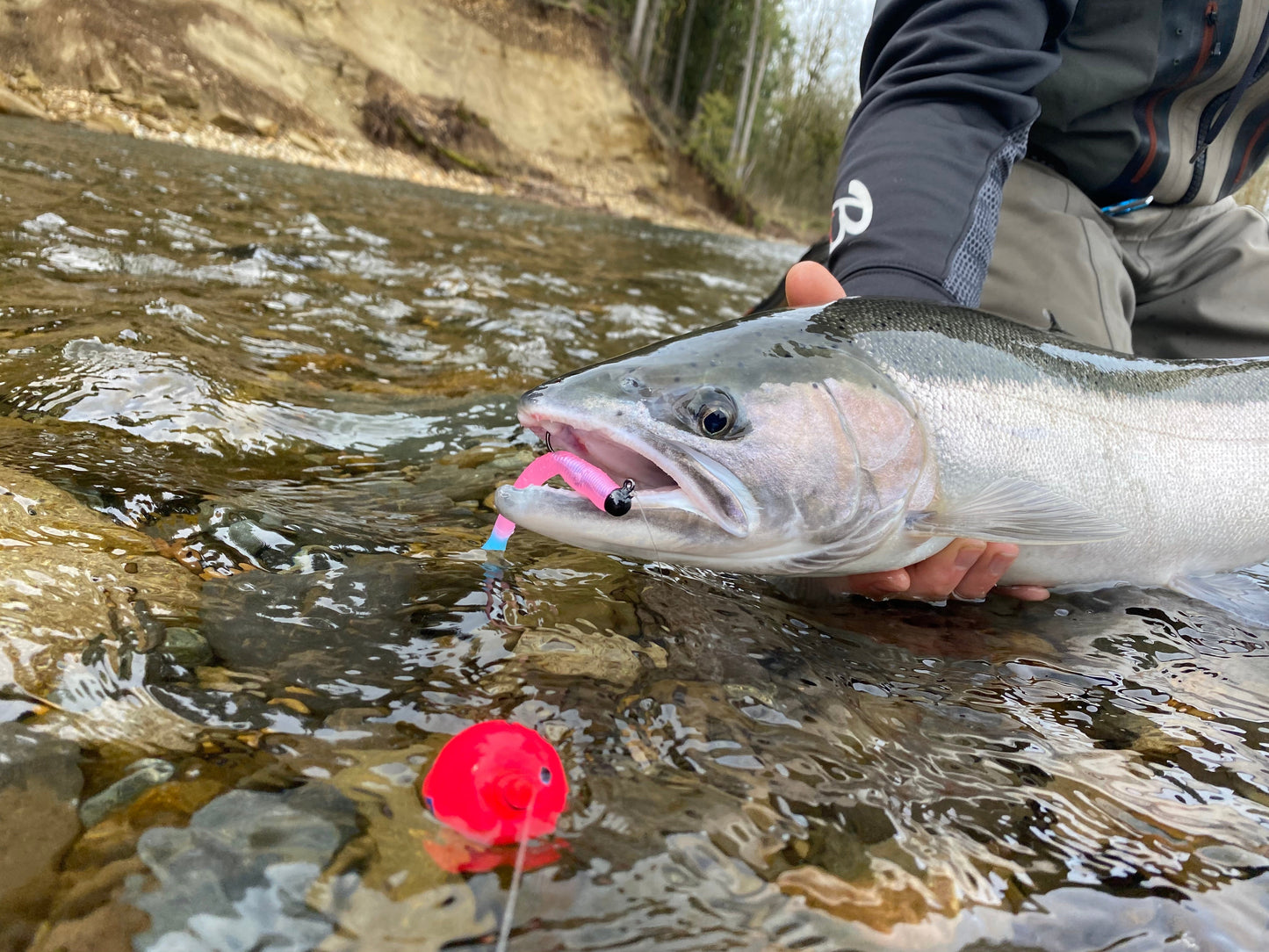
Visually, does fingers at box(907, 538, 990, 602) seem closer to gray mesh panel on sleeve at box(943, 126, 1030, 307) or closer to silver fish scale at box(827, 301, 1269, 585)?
silver fish scale at box(827, 301, 1269, 585)

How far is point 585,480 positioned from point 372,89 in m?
20.8

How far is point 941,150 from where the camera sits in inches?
103

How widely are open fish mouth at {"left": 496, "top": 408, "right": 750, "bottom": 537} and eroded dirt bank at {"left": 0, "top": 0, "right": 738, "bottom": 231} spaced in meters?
14.4

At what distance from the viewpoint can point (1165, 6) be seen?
299 centimetres

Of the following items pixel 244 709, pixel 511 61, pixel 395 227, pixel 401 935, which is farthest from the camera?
pixel 511 61

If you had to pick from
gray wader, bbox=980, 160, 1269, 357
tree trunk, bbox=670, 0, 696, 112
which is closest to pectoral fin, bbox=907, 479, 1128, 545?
gray wader, bbox=980, 160, 1269, 357

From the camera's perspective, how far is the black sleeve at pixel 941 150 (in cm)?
250

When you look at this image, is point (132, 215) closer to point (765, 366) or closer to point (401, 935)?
point (765, 366)

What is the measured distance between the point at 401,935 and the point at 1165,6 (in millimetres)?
3782

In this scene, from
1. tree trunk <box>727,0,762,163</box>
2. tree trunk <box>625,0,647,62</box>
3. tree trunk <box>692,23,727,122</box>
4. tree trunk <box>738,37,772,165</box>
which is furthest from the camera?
tree trunk <box>692,23,727,122</box>

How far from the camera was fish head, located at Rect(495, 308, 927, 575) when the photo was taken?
1.68 metres

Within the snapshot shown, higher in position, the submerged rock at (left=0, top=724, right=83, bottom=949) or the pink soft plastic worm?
the pink soft plastic worm

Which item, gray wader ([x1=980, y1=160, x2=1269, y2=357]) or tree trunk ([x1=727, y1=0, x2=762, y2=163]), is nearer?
gray wader ([x1=980, y1=160, x2=1269, y2=357])

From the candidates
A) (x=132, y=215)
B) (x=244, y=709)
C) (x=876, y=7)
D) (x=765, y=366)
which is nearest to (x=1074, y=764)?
(x=765, y=366)
